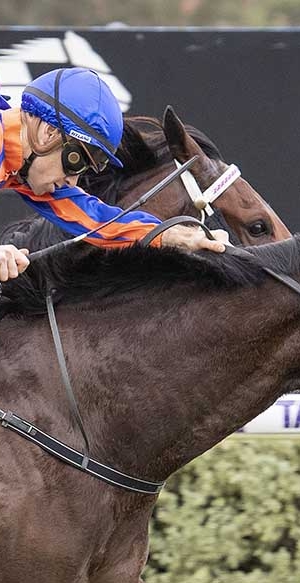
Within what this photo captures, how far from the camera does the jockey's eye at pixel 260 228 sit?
182 inches

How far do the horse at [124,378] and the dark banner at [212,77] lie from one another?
2.57 metres

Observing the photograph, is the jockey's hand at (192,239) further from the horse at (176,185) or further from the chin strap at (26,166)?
the horse at (176,185)

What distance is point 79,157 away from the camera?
3.10 metres

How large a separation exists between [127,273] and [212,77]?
8.88ft

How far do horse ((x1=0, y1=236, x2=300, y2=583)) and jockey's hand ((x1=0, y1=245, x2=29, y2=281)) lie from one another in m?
0.15

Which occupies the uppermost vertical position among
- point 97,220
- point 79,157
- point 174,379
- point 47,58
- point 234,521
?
point 79,157

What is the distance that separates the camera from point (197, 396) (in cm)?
292

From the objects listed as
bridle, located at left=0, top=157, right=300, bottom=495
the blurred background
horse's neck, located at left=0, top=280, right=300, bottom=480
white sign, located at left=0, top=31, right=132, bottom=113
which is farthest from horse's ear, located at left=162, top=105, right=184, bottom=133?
the blurred background

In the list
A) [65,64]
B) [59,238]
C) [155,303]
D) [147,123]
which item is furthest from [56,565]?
[65,64]

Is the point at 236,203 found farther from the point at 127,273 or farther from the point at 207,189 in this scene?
the point at 127,273

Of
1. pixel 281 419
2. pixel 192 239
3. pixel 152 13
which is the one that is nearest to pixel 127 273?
pixel 192 239

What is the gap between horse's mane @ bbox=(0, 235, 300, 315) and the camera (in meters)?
2.89

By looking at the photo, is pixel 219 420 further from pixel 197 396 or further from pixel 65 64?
pixel 65 64

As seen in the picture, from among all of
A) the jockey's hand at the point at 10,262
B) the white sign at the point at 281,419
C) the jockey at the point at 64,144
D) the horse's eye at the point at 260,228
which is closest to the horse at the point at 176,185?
the horse's eye at the point at 260,228
